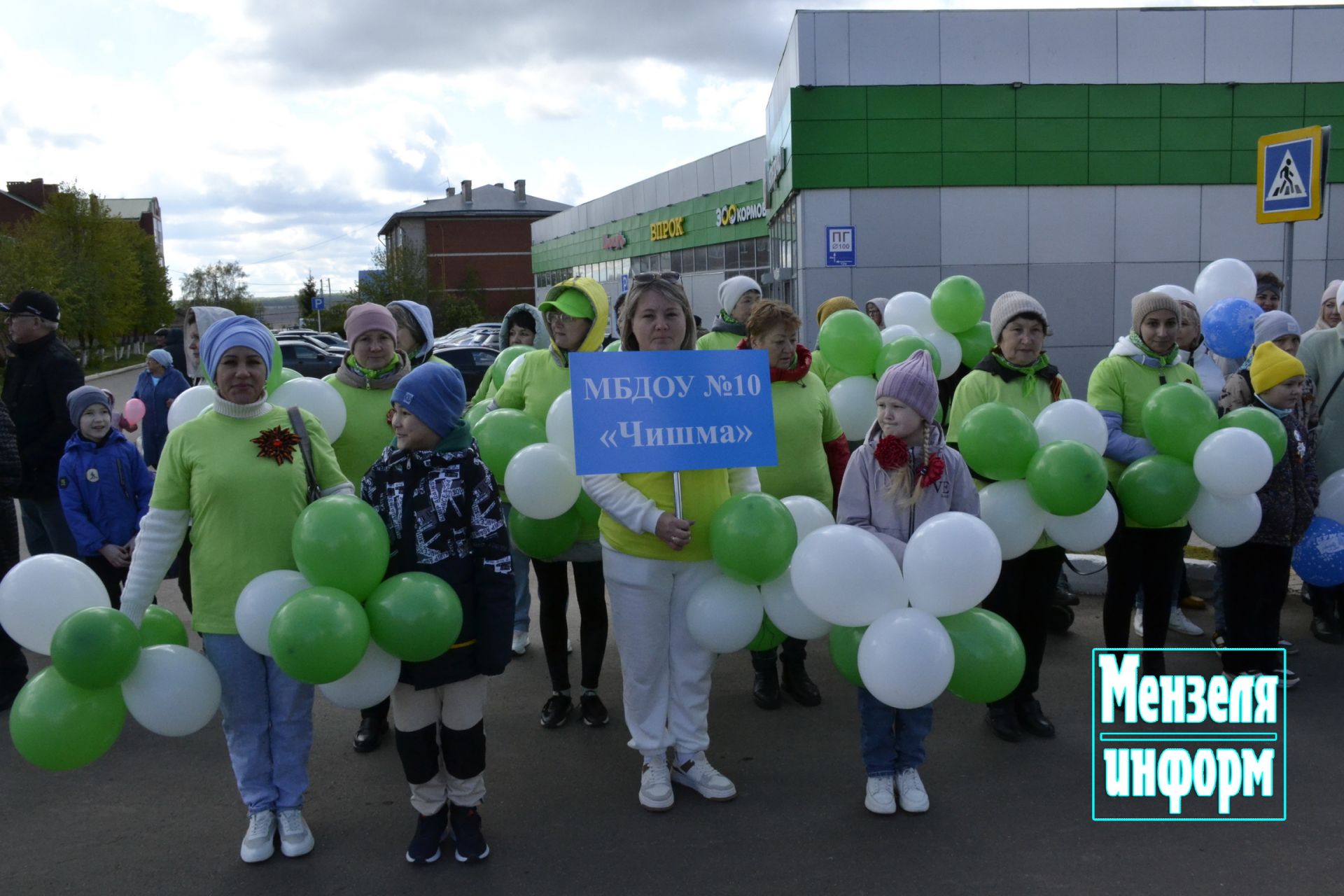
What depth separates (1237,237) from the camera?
1573 cm

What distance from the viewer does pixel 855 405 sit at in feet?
17.5

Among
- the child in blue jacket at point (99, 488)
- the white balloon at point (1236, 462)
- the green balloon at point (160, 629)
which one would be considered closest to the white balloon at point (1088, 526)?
the white balloon at point (1236, 462)

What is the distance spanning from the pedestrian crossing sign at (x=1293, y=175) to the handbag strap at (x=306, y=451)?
667 centimetres

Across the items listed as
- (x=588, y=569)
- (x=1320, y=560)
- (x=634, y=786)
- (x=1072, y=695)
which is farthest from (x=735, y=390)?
(x=1320, y=560)

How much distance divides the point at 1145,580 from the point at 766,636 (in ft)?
6.56

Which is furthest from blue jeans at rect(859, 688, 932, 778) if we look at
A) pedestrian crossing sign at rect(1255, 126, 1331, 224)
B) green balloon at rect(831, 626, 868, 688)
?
pedestrian crossing sign at rect(1255, 126, 1331, 224)

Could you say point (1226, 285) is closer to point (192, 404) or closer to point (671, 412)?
point (671, 412)

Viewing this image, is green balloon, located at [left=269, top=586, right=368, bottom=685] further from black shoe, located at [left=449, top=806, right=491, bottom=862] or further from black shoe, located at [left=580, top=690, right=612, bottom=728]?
black shoe, located at [left=580, top=690, right=612, bottom=728]

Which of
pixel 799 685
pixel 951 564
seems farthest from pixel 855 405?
pixel 951 564

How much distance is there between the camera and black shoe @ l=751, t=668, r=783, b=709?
192 inches

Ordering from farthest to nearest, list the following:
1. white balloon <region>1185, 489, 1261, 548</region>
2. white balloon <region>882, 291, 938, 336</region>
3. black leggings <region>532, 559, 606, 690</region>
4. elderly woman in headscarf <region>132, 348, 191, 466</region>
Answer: elderly woman in headscarf <region>132, 348, 191, 466</region>, white balloon <region>882, 291, 938, 336</region>, black leggings <region>532, 559, 606, 690</region>, white balloon <region>1185, 489, 1261, 548</region>

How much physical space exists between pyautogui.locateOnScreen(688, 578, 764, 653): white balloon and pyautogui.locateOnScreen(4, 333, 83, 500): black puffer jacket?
3926 millimetres

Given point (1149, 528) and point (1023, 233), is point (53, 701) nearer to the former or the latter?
point (1149, 528)

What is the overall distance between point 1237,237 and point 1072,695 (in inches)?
536
